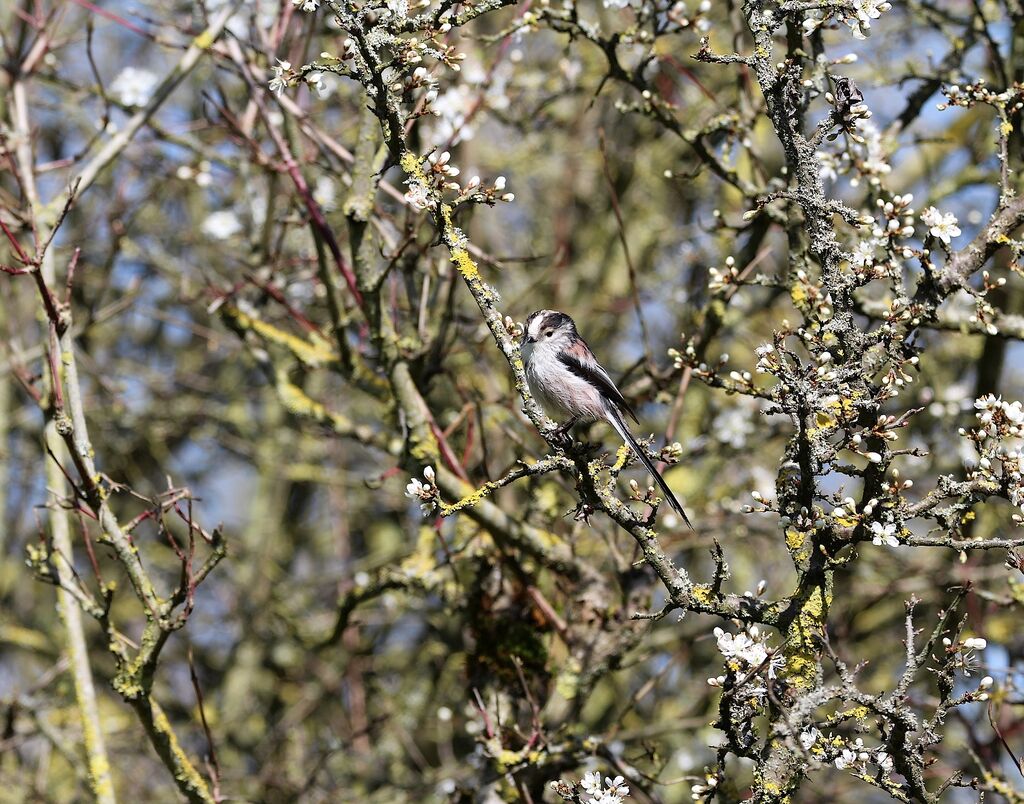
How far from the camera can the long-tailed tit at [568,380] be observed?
466cm

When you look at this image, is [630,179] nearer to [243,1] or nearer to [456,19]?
[243,1]

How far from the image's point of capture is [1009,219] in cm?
350

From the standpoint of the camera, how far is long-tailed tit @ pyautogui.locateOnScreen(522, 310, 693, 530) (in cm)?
466

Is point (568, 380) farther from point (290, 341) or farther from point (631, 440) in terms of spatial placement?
point (290, 341)

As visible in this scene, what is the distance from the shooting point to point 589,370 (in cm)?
470

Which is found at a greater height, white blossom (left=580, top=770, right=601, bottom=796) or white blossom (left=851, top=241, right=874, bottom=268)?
white blossom (left=851, top=241, right=874, bottom=268)

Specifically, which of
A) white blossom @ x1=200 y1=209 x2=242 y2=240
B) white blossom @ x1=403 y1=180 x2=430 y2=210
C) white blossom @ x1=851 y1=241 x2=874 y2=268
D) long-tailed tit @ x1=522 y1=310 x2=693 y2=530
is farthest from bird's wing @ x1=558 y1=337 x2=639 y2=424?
white blossom @ x1=200 y1=209 x2=242 y2=240

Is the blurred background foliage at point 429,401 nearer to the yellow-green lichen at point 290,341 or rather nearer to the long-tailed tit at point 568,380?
the yellow-green lichen at point 290,341

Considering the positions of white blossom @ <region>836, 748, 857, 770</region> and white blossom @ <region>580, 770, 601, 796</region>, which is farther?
white blossom @ <region>580, 770, 601, 796</region>

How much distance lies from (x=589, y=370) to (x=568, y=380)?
11 cm

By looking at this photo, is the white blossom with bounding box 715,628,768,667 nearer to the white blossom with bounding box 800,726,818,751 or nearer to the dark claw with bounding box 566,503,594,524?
the white blossom with bounding box 800,726,818,751

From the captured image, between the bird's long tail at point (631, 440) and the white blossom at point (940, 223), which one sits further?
the bird's long tail at point (631, 440)

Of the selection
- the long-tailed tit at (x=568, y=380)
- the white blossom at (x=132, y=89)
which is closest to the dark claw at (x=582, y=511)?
the long-tailed tit at (x=568, y=380)

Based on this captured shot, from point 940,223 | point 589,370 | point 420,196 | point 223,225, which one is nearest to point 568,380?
point 589,370
